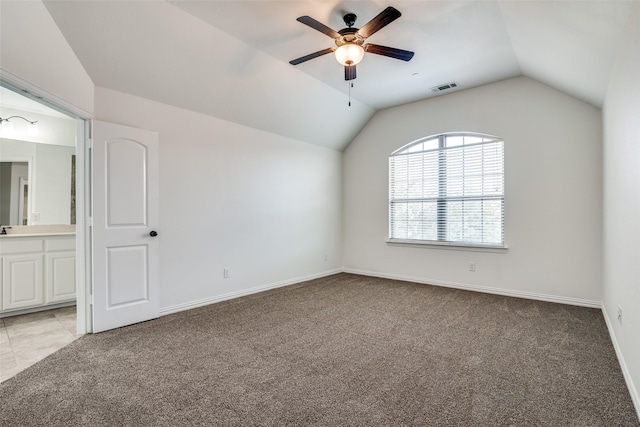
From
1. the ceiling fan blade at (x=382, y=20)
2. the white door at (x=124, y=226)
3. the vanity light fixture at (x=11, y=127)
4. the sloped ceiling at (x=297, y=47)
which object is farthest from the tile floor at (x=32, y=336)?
the ceiling fan blade at (x=382, y=20)

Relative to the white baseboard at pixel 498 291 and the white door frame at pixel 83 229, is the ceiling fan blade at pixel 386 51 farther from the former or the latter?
the white baseboard at pixel 498 291

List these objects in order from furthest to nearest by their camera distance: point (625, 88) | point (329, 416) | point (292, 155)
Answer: point (292, 155)
point (625, 88)
point (329, 416)

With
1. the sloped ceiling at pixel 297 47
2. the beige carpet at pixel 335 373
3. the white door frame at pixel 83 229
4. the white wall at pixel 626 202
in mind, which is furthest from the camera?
the white door frame at pixel 83 229

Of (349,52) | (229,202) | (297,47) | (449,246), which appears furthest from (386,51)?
(449,246)

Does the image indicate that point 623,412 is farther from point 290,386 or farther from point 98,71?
point 98,71

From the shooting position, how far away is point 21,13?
220 centimetres

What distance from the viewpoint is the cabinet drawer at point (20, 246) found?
3.54 metres

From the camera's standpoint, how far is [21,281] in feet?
11.9

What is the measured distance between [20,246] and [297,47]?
13.0ft

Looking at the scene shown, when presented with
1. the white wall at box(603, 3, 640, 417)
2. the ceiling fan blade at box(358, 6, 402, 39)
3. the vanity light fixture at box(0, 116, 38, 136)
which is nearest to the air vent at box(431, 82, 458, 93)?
the white wall at box(603, 3, 640, 417)

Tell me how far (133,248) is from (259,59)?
2.55 metres

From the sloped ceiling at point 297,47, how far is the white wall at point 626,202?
0.29 meters

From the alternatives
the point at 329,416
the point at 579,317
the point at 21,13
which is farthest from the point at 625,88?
the point at 21,13

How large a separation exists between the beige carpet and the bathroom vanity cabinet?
1.55 metres
